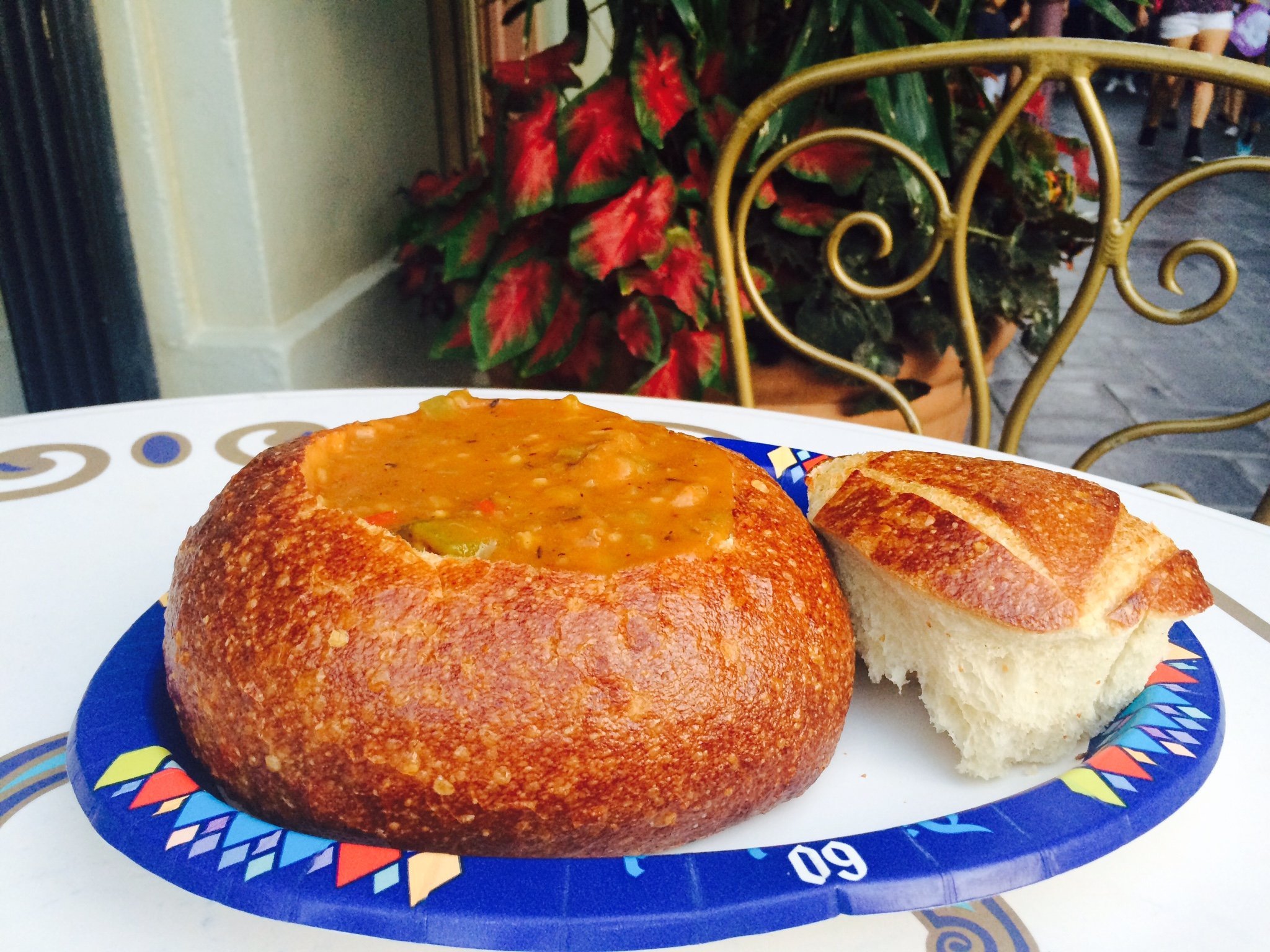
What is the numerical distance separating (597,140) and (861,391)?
2.61ft

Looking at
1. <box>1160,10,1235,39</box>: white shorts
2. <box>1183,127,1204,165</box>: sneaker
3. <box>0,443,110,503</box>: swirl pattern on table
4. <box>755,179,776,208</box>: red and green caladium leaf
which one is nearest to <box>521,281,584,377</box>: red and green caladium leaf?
<box>755,179,776,208</box>: red and green caladium leaf

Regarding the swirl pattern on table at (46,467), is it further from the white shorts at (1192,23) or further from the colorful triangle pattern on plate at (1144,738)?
the white shorts at (1192,23)

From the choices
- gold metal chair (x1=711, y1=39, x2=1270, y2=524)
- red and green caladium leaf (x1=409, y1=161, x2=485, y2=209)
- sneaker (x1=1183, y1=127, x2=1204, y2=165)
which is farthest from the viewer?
sneaker (x1=1183, y1=127, x2=1204, y2=165)

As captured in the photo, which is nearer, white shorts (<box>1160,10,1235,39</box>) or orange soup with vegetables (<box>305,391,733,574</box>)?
orange soup with vegetables (<box>305,391,733,574</box>)

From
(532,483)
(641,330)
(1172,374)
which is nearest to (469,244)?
(641,330)

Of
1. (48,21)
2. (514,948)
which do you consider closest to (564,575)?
(514,948)

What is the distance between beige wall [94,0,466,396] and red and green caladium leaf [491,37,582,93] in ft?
1.26

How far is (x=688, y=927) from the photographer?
1.61 ft

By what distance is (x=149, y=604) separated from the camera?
897mm

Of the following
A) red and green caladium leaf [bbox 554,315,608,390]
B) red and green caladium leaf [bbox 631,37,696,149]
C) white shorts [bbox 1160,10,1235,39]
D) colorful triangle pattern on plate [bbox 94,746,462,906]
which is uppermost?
white shorts [bbox 1160,10,1235,39]

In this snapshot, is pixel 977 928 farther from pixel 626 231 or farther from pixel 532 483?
pixel 626 231

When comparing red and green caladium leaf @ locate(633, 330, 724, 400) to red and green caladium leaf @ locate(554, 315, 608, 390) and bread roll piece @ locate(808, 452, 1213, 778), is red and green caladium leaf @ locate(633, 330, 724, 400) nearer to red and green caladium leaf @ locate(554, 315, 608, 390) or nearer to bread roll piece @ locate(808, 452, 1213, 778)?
red and green caladium leaf @ locate(554, 315, 608, 390)

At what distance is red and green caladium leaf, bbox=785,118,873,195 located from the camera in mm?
2027

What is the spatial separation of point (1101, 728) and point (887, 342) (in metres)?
1.64
